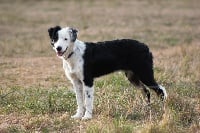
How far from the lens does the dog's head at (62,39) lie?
8.80m

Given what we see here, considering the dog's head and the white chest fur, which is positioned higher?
the dog's head

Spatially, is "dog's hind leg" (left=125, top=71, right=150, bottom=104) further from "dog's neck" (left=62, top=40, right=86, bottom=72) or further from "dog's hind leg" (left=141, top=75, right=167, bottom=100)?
"dog's neck" (left=62, top=40, right=86, bottom=72)

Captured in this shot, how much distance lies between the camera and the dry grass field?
336 inches

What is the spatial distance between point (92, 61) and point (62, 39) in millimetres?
625

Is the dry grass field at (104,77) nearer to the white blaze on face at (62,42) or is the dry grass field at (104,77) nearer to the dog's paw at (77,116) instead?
the dog's paw at (77,116)

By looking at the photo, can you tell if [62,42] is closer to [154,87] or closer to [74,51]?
[74,51]

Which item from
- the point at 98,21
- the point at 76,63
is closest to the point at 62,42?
the point at 76,63

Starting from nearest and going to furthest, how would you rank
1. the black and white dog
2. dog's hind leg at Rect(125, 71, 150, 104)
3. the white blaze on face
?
1. the white blaze on face
2. the black and white dog
3. dog's hind leg at Rect(125, 71, 150, 104)

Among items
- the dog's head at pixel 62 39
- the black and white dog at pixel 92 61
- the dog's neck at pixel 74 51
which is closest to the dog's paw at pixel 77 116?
the black and white dog at pixel 92 61

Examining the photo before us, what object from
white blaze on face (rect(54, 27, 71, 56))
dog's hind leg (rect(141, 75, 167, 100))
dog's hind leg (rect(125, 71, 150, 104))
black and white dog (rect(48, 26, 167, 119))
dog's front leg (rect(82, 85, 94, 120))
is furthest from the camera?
dog's hind leg (rect(125, 71, 150, 104))

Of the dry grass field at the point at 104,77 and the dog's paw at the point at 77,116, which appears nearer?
the dry grass field at the point at 104,77

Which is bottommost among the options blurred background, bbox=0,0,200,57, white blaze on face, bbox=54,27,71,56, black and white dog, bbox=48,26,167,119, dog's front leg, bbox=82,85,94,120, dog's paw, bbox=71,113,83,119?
blurred background, bbox=0,0,200,57

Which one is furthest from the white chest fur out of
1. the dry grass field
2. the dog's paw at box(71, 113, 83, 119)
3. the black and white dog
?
the dry grass field

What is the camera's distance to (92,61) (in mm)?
9156
